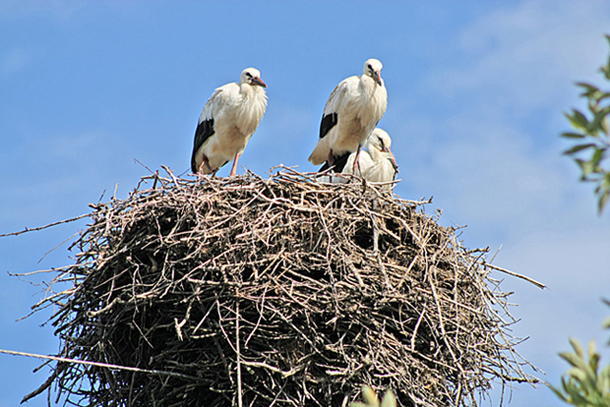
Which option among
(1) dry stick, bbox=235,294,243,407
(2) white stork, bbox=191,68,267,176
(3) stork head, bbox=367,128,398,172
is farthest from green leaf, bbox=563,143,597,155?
(3) stork head, bbox=367,128,398,172

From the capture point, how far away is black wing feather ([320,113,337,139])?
778 cm

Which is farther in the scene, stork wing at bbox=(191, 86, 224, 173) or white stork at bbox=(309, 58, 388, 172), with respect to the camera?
stork wing at bbox=(191, 86, 224, 173)

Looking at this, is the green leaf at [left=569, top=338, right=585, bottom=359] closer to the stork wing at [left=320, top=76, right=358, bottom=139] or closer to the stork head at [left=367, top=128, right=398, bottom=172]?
the stork wing at [left=320, top=76, right=358, bottom=139]

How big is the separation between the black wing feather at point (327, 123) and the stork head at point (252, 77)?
2.48 feet

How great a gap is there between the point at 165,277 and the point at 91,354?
0.79 m

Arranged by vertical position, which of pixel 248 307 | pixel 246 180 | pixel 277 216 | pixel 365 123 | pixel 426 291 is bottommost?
pixel 248 307

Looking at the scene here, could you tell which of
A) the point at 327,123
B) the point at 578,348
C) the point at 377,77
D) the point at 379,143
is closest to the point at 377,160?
the point at 379,143

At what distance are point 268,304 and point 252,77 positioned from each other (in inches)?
141

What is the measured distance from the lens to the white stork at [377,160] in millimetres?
7934

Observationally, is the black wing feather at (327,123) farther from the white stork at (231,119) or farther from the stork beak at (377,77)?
the white stork at (231,119)

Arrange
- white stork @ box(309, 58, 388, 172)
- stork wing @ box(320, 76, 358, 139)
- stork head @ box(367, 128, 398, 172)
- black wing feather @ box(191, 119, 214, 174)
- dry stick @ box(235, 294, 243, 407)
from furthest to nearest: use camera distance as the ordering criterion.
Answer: stork head @ box(367, 128, 398, 172)
black wing feather @ box(191, 119, 214, 174)
stork wing @ box(320, 76, 358, 139)
white stork @ box(309, 58, 388, 172)
dry stick @ box(235, 294, 243, 407)

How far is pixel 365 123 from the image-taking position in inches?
301

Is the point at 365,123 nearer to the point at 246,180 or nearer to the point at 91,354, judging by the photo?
the point at 246,180

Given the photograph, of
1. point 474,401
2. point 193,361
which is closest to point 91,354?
point 193,361
